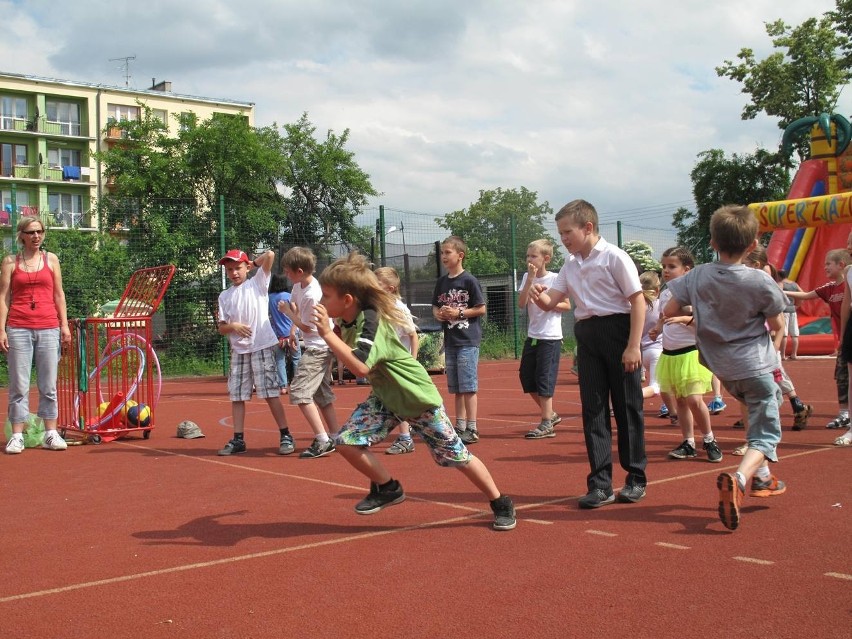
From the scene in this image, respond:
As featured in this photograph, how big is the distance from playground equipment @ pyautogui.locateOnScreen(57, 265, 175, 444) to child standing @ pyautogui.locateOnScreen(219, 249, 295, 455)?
1.17 meters

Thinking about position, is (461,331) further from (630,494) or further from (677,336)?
(630,494)

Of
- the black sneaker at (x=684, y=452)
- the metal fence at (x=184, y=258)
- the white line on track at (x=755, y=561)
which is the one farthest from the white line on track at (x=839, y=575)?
the metal fence at (x=184, y=258)

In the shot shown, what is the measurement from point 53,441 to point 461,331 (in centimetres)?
407

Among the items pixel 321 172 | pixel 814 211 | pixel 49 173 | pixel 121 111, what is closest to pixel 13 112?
pixel 49 173

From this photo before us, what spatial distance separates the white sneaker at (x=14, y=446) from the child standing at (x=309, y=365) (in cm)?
276

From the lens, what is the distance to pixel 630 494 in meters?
5.70

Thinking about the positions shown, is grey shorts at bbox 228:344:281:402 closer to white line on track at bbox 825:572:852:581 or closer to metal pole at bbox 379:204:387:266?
white line on track at bbox 825:572:852:581

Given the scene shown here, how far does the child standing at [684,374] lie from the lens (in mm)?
Answer: 7309

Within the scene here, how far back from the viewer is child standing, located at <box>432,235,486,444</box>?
8656 mm

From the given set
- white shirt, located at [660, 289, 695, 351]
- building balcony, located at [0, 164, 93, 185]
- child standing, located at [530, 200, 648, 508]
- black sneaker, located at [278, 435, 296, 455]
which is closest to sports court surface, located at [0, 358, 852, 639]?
child standing, located at [530, 200, 648, 508]

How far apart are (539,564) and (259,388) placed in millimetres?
4572

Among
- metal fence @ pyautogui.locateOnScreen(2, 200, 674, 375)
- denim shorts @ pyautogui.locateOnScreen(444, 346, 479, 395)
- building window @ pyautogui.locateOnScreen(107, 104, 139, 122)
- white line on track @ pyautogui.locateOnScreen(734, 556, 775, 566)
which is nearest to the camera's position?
white line on track @ pyautogui.locateOnScreen(734, 556, 775, 566)

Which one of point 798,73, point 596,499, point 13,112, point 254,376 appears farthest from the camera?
point 13,112

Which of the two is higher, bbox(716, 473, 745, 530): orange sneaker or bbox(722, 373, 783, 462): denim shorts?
bbox(722, 373, 783, 462): denim shorts
